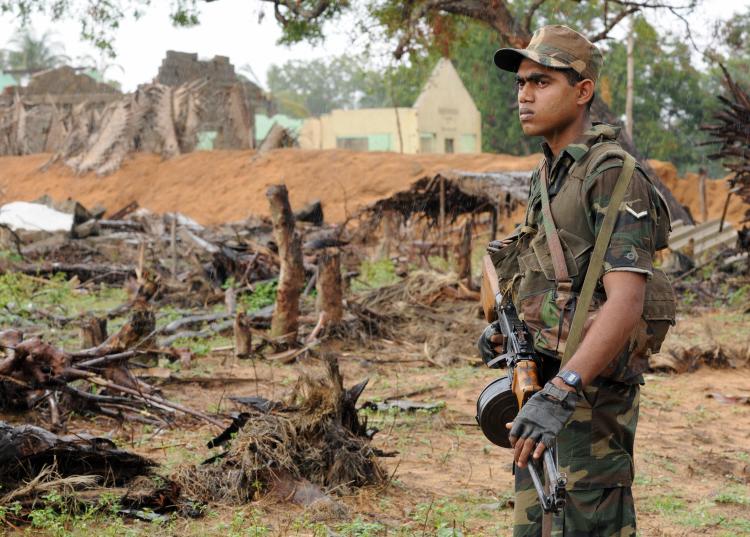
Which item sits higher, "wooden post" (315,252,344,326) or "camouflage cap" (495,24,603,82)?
"camouflage cap" (495,24,603,82)

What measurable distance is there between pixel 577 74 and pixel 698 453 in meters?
4.10

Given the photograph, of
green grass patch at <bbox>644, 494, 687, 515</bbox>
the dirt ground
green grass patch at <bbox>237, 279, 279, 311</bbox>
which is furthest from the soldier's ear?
green grass patch at <bbox>237, 279, 279, 311</bbox>

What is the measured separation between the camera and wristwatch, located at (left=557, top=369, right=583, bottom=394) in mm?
2307

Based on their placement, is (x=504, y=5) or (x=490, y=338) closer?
(x=490, y=338)

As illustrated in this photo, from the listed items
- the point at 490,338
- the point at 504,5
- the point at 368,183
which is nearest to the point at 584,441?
the point at 490,338

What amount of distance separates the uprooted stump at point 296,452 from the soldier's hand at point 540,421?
95.8 inches

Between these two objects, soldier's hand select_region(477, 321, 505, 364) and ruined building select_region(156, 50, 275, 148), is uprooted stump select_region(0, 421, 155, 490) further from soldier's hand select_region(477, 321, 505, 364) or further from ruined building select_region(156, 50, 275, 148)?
ruined building select_region(156, 50, 275, 148)

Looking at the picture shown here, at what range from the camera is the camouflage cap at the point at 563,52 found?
2566 mm

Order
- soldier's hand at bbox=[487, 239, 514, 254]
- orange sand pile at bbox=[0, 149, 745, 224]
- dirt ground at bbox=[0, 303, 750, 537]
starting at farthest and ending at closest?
orange sand pile at bbox=[0, 149, 745, 224], dirt ground at bbox=[0, 303, 750, 537], soldier's hand at bbox=[487, 239, 514, 254]

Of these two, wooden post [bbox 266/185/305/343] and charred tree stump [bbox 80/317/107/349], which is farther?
wooden post [bbox 266/185/305/343]

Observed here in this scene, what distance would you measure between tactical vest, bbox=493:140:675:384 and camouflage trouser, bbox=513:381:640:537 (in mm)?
87

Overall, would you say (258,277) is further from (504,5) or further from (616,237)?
(616,237)

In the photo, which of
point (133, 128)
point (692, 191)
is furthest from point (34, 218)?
point (692, 191)

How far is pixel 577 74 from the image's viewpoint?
2.59 meters
